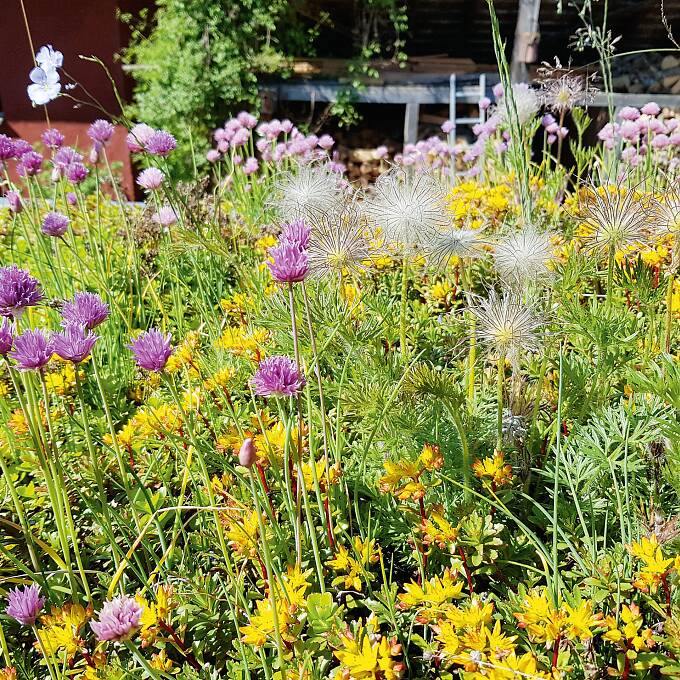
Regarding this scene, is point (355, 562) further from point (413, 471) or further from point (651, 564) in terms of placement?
point (651, 564)

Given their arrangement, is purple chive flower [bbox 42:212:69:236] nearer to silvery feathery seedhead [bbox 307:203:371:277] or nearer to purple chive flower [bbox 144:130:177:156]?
purple chive flower [bbox 144:130:177:156]

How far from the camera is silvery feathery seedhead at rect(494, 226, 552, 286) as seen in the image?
148cm

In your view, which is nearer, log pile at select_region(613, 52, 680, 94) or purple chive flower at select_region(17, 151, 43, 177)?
purple chive flower at select_region(17, 151, 43, 177)

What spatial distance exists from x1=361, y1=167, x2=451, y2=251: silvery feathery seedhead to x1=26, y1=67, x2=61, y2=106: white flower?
45.2 inches

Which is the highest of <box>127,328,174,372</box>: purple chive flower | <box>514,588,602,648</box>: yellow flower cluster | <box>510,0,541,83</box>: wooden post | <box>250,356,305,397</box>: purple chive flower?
<box>510,0,541,83</box>: wooden post

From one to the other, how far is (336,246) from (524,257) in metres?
0.44

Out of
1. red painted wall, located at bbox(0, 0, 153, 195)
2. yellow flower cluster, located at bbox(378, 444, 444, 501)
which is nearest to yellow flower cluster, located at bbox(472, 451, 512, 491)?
yellow flower cluster, located at bbox(378, 444, 444, 501)

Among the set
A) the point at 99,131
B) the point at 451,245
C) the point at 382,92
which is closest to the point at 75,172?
the point at 99,131

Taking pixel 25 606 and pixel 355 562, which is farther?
pixel 355 562

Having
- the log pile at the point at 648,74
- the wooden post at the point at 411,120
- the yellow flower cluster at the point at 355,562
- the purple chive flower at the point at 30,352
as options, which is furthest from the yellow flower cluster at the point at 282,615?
the log pile at the point at 648,74

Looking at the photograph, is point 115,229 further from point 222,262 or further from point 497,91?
point 497,91

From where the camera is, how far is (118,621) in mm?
960

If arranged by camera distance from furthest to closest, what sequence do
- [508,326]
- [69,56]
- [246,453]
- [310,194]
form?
[69,56] < [310,194] < [508,326] < [246,453]

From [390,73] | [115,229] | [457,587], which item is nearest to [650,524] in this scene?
[457,587]
